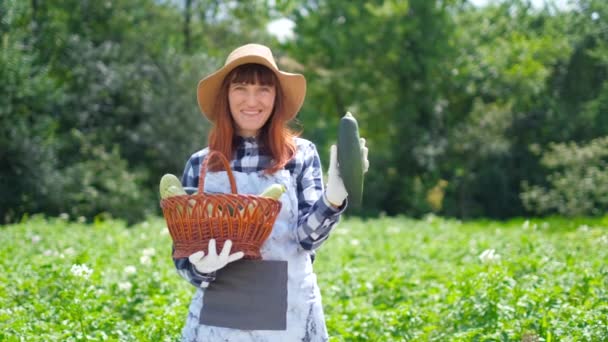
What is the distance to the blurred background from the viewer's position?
14.2m

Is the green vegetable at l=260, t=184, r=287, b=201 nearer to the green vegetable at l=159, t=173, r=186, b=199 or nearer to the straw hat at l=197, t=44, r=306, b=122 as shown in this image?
the green vegetable at l=159, t=173, r=186, b=199

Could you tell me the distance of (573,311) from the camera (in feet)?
12.3

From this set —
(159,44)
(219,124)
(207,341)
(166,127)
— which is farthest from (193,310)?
(159,44)

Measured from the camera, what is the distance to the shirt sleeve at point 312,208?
2.29 metres

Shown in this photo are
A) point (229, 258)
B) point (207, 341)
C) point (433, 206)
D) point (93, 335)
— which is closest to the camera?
point (229, 258)

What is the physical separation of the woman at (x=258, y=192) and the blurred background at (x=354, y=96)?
11486 millimetres

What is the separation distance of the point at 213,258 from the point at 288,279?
314mm

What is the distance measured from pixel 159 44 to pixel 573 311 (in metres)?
15.8

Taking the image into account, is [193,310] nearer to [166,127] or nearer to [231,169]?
[231,169]

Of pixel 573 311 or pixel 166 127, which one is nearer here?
pixel 573 311

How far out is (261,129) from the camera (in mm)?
2607

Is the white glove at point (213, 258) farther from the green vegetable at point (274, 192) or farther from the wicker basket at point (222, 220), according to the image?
the green vegetable at point (274, 192)

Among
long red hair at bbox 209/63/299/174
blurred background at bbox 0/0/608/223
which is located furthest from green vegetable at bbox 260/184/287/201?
blurred background at bbox 0/0/608/223

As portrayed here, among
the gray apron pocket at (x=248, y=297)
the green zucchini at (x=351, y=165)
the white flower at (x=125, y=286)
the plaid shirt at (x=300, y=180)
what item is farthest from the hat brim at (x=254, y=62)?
the white flower at (x=125, y=286)
